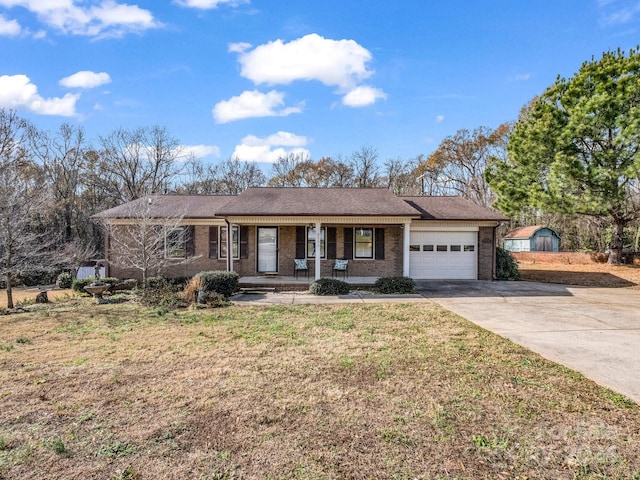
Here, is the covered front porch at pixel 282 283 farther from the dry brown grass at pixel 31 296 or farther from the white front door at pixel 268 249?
the dry brown grass at pixel 31 296

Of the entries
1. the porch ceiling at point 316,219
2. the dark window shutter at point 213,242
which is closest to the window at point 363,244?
the porch ceiling at point 316,219

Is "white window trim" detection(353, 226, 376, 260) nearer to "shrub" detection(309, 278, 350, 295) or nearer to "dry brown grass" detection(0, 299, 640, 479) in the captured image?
"shrub" detection(309, 278, 350, 295)

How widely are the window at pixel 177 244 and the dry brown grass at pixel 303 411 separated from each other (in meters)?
7.90

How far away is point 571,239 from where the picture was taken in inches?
1112

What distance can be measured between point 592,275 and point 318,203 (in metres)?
13.2

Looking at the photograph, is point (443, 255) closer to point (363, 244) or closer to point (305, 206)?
point (363, 244)

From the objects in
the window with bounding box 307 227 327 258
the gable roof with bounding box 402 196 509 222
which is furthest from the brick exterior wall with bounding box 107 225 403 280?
the gable roof with bounding box 402 196 509 222

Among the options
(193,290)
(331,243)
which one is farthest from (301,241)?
(193,290)

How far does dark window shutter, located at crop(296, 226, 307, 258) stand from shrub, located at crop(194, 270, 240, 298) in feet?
11.6

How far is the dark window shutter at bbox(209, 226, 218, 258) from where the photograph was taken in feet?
48.2

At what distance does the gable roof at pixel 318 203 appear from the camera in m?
12.8

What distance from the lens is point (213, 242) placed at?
579 inches

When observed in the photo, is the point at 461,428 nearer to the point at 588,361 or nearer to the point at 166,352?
the point at 588,361

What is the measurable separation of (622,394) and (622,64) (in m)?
18.1
